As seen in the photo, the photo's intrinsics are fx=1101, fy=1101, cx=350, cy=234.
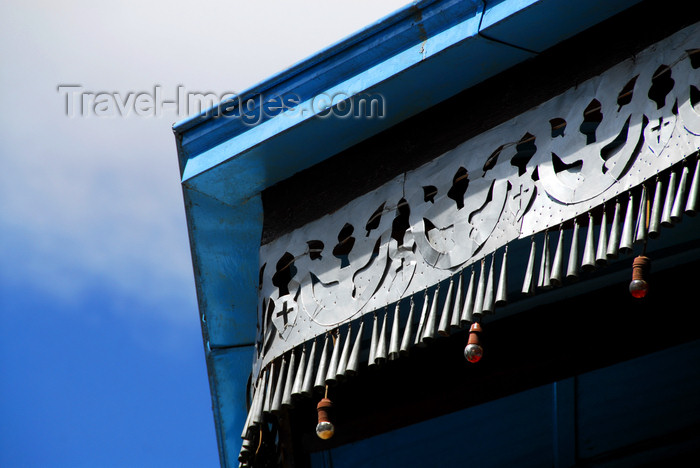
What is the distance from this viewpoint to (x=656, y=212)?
3770mm

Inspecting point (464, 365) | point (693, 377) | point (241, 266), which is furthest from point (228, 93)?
point (693, 377)

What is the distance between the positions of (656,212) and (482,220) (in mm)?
808

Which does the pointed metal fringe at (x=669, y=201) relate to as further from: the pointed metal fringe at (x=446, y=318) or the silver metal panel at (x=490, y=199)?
the pointed metal fringe at (x=446, y=318)

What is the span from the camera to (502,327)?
4984 millimetres

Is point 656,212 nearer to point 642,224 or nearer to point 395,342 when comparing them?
point 642,224

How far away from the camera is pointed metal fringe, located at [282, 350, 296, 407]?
4.73 m

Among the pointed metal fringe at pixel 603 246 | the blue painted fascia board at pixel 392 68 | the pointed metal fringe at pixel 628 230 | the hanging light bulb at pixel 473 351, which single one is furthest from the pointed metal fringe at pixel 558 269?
the blue painted fascia board at pixel 392 68

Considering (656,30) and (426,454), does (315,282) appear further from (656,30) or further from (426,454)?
(656,30)

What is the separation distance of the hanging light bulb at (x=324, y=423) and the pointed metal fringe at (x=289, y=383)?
0.22m

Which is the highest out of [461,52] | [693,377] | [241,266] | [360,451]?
[461,52]

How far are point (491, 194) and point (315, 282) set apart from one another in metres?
0.97

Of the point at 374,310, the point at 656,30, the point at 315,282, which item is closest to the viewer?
the point at 656,30

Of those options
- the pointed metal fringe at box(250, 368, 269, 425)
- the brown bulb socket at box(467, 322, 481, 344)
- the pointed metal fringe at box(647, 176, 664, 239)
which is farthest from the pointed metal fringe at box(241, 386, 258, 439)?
the pointed metal fringe at box(647, 176, 664, 239)

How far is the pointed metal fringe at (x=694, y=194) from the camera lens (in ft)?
11.9
